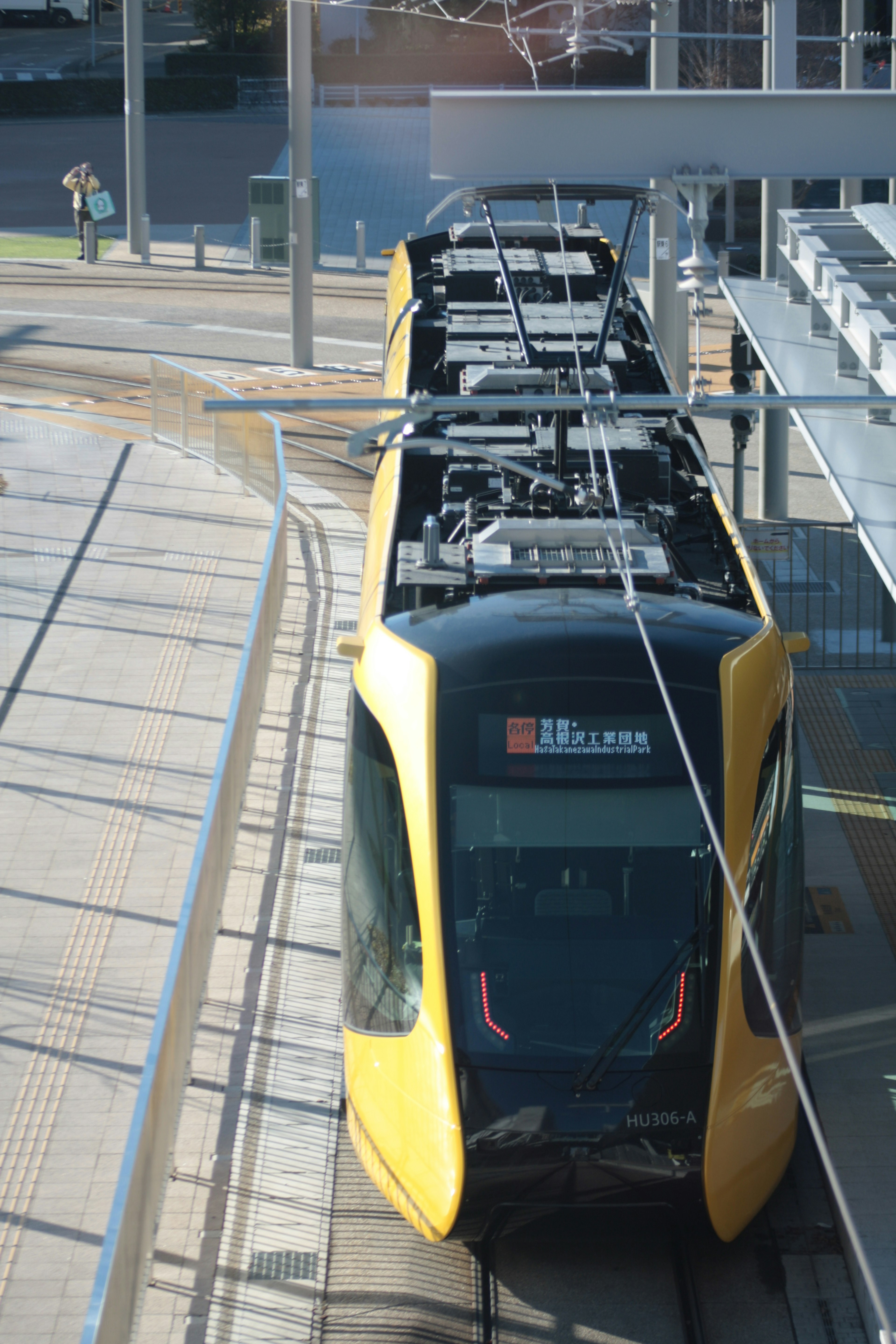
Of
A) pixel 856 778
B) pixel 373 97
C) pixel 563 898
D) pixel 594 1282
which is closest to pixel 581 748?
pixel 563 898

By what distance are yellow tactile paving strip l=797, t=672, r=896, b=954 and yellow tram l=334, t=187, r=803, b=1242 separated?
10.4 feet

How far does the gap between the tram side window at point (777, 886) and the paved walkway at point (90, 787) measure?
3.20 m

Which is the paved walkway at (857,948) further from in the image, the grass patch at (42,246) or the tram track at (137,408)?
the grass patch at (42,246)

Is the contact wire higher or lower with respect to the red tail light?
higher

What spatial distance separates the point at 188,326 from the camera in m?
26.0

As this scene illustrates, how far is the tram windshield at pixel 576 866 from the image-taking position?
20.7 feet

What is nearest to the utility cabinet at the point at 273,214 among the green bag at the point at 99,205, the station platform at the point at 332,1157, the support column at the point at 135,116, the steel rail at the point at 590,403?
the support column at the point at 135,116

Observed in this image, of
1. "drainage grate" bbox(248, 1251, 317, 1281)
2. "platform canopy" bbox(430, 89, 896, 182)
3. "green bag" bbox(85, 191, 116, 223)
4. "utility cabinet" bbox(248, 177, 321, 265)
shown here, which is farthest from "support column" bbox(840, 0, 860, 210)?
"green bag" bbox(85, 191, 116, 223)

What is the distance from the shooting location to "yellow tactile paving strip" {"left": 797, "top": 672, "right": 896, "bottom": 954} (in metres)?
10.1

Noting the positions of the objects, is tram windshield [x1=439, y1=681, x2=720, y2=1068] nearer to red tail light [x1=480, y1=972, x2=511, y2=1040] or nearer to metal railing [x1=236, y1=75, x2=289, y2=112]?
red tail light [x1=480, y1=972, x2=511, y2=1040]

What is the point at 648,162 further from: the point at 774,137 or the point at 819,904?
the point at 819,904

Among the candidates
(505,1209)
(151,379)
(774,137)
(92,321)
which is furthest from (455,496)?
(92,321)

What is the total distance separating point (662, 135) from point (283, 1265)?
23.3ft

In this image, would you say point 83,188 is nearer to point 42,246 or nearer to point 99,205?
point 99,205
